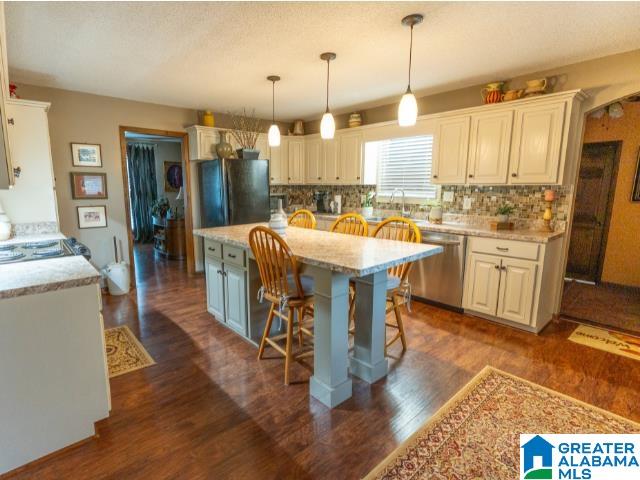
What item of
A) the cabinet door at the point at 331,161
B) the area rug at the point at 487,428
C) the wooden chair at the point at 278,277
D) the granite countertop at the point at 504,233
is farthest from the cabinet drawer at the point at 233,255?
the cabinet door at the point at 331,161

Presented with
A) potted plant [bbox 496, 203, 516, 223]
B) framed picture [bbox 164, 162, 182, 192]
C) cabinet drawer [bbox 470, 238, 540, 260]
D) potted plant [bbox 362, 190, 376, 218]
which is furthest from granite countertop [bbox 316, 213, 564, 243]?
framed picture [bbox 164, 162, 182, 192]

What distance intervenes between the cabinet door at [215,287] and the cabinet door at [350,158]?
2.43 meters

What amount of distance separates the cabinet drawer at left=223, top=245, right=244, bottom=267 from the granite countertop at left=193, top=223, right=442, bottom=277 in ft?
0.28

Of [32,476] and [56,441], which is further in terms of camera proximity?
[56,441]

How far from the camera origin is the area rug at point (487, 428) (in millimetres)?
1549

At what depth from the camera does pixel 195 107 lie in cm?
453

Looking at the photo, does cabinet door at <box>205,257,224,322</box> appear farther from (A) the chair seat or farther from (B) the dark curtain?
(B) the dark curtain

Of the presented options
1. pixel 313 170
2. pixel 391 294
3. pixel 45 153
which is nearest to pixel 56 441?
pixel 391 294

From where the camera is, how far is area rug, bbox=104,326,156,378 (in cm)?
240

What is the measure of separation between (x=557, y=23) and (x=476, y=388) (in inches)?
94.9

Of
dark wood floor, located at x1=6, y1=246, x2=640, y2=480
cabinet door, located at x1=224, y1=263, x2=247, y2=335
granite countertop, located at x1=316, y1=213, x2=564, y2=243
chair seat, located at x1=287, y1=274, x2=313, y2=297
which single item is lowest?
dark wood floor, located at x1=6, y1=246, x2=640, y2=480

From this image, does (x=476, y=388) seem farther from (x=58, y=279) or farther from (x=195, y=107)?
(x=195, y=107)

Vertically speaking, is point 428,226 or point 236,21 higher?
point 236,21

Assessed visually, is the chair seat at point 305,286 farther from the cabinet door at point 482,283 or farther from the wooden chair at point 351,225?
the cabinet door at point 482,283
